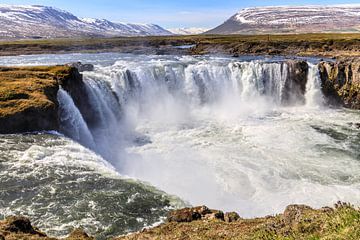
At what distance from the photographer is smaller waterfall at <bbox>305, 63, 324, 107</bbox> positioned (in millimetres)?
47938

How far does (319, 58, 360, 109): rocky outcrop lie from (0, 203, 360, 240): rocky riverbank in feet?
124

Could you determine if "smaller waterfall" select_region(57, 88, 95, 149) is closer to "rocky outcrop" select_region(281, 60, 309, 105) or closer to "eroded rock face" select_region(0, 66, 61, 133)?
"eroded rock face" select_region(0, 66, 61, 133)

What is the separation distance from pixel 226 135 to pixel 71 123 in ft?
45.9

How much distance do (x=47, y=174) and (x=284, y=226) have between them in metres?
12.3

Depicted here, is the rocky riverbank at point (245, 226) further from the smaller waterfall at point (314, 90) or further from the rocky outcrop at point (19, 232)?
the smaller waterfall at point (314, 90)

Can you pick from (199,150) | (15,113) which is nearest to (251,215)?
(199,150)

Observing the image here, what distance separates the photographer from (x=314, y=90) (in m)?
48.2

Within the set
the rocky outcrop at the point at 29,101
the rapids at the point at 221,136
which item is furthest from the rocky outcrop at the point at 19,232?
the rocky outcrop at the point at 29,101

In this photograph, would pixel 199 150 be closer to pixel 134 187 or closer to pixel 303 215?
pixel 134 187

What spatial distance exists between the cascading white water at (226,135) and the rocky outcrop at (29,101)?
16.8 ft

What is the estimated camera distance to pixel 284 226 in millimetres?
9625

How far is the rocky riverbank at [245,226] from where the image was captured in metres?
8.13

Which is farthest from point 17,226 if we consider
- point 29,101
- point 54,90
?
point 54,90

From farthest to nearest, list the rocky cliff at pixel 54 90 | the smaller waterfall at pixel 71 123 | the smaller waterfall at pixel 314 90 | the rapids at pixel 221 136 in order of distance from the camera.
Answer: the smaller waterfall at pixel 314 90 < the smaller waterfall at pixel 71 123 < the rocky cliff at pixel 54 90 < the rapids at pixel 221 136
